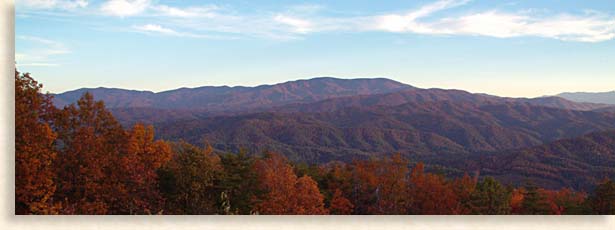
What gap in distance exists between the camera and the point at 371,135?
11906 cm

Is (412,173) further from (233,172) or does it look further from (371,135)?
(371,135)

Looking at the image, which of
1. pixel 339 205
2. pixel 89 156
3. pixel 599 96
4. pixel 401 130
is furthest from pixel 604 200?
pixel 401 130

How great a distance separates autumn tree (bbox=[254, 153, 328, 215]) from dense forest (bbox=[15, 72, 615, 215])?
0.03 meters

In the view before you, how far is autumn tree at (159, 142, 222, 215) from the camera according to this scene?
24.6ft

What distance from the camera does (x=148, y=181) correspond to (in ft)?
28.5

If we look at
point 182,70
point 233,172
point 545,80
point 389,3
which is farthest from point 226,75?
point 545,80

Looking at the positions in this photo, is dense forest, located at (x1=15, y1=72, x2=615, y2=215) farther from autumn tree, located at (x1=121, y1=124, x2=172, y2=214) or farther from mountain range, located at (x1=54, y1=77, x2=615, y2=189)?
mountain range, located at (x1=54, y1=77, x2=615, y2=189)

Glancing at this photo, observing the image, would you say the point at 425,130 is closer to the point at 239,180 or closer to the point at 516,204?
the point at 516,204

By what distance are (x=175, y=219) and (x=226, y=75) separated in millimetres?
5177

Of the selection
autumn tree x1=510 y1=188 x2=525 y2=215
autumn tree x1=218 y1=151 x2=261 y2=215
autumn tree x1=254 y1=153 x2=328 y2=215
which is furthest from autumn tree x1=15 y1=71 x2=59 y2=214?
autumn tree x1=510 y1=188 x2=525 y2=215

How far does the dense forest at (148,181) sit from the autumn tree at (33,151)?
0.01 meters

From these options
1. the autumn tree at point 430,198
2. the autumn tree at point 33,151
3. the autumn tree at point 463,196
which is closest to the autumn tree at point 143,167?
the autumn tree at point 33,151

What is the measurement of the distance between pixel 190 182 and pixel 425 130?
397ft

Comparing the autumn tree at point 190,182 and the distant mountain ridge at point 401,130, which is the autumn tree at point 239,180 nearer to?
the autumn tree at point 190,182
